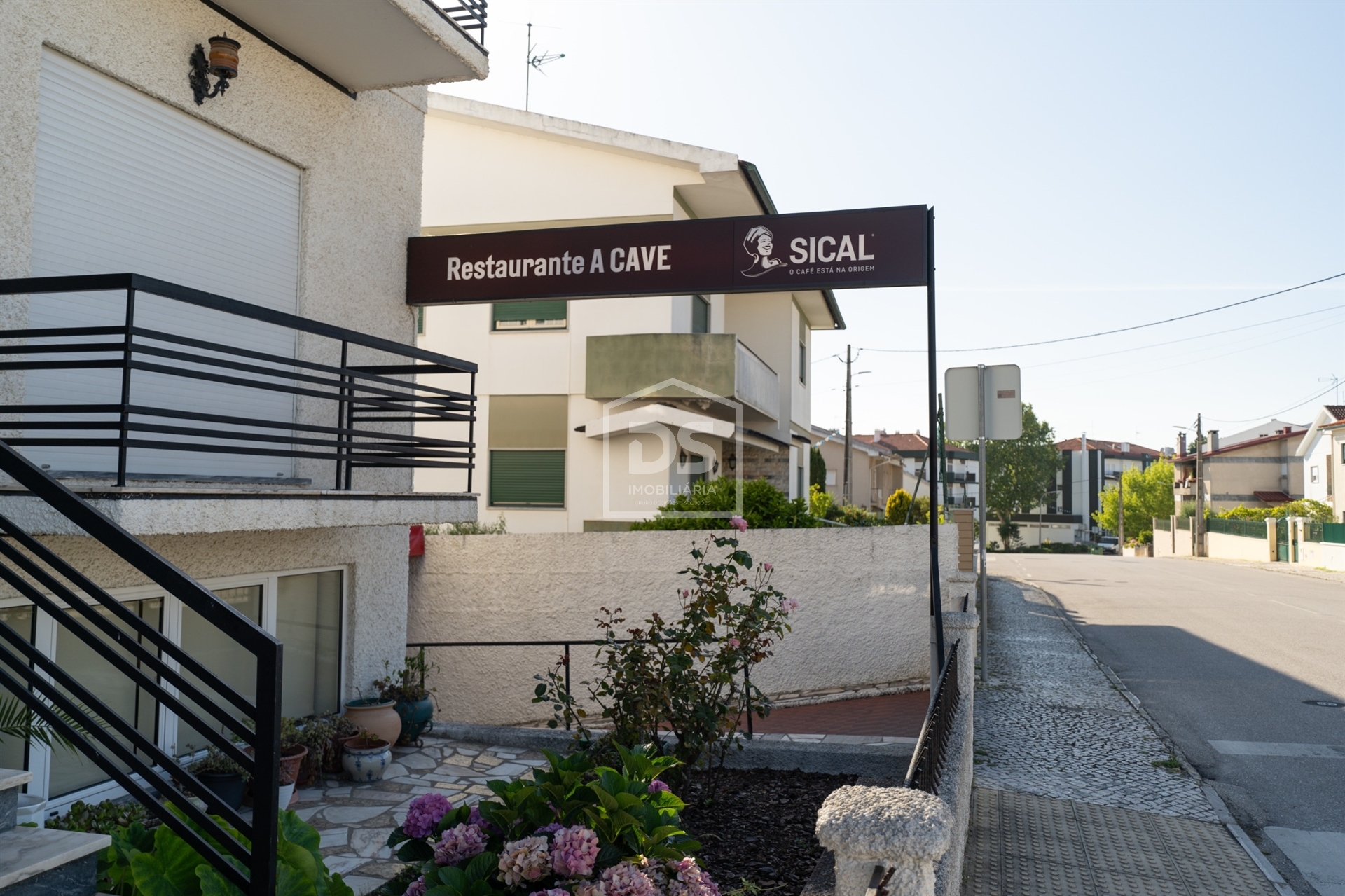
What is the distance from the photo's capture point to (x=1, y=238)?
546cm

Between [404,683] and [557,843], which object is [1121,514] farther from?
[557,843]

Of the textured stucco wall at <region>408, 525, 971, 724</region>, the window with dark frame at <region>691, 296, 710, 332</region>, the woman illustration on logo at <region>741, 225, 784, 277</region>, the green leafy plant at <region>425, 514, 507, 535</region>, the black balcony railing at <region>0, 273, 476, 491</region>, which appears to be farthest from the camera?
the window with dark frame at <region>691, 296, 710, 332</region>

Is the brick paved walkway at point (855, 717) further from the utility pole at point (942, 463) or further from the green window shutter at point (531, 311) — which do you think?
the green window shutter at point (531, 311)

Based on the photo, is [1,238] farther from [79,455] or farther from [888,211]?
[888,211]

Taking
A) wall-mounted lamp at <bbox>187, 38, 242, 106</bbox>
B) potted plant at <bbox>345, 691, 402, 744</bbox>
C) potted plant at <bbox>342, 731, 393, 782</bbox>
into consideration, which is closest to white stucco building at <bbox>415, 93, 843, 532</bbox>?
potted plant at <bbox>345, 691, 402, 744</bbox>

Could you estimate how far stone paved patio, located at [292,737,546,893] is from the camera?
5.64 m

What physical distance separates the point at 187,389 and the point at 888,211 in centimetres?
542

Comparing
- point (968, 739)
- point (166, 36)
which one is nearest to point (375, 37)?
point (166, 36)

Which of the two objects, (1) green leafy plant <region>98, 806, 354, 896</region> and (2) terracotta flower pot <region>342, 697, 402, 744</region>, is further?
(2) terracotta flower pot <region>342, 697, 402, 744</region>

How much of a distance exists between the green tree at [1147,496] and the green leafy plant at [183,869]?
8135 cm

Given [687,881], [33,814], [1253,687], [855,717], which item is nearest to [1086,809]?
[855,717]

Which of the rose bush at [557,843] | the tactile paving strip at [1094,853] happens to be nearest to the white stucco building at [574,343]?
the tactile paving strip at [1094,853]

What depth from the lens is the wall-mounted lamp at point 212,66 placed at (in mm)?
6719

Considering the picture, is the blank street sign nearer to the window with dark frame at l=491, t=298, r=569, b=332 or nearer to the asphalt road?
the asphalt road
